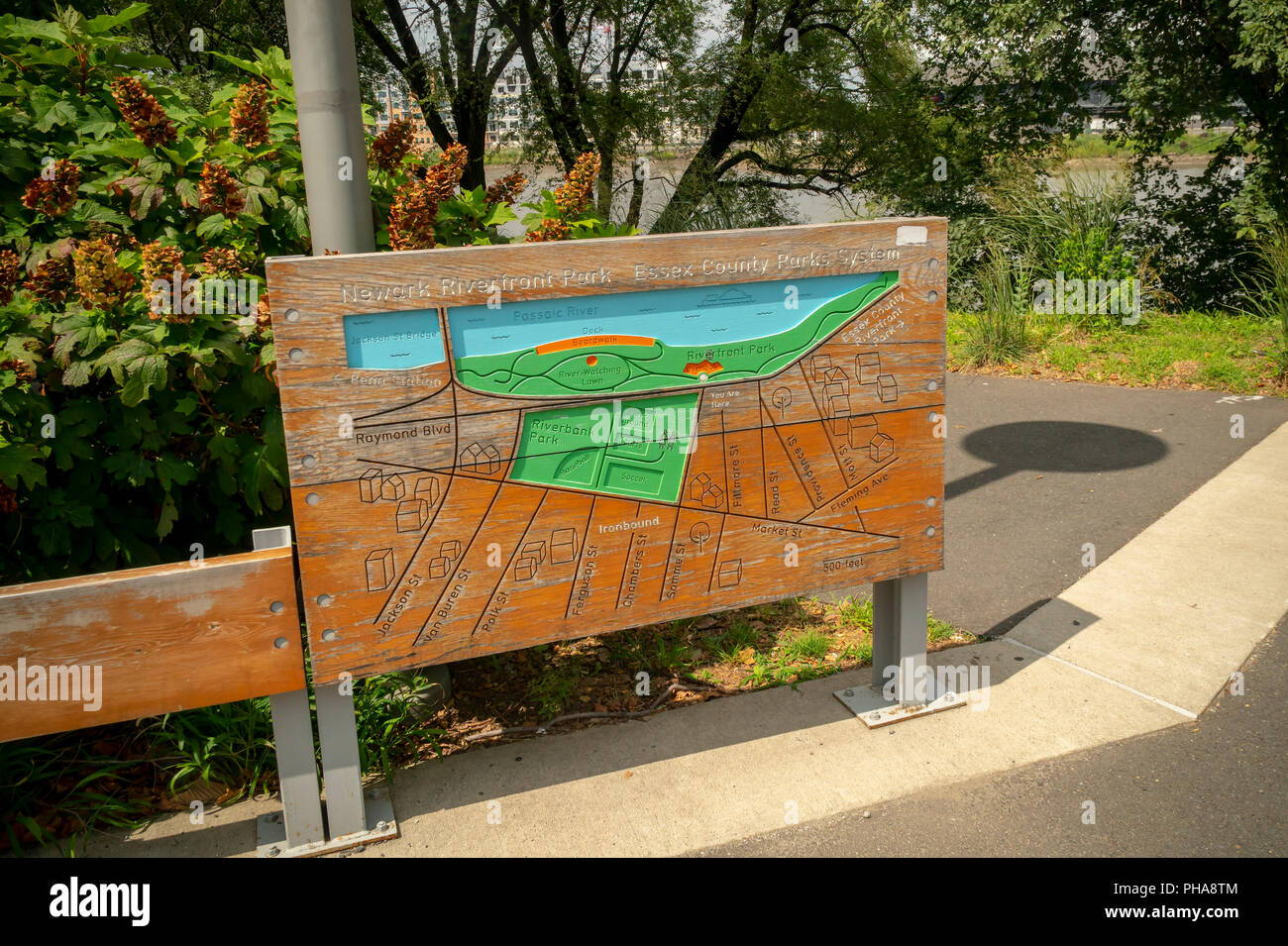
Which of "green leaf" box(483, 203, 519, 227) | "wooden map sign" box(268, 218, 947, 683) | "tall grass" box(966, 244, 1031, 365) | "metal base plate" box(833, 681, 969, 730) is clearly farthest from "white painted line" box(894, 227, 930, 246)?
"tall grass" box(966, 244, 1031, 365)

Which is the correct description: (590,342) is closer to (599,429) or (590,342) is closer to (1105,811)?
(599,429)

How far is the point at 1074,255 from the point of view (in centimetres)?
962

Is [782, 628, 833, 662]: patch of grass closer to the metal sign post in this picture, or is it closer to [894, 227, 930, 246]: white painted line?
[894, 227, 930, 246]: white painted line

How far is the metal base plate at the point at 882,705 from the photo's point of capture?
3594 millimetres

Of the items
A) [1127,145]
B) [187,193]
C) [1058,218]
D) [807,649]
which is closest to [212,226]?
[187,193]

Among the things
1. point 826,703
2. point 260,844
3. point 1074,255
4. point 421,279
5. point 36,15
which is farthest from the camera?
point 1074,255

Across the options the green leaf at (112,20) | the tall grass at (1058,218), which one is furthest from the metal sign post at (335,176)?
the tall grass at (1058,218)

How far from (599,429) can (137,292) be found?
4.88 ft

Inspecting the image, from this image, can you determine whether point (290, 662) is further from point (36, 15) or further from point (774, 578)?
point (36, 15)

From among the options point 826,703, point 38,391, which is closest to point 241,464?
point 38,391

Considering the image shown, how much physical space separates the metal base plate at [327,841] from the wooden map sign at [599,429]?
50 centimetres

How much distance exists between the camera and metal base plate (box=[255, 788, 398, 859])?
2.94 m

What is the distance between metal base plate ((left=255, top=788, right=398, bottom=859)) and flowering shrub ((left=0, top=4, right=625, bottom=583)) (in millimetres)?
937
